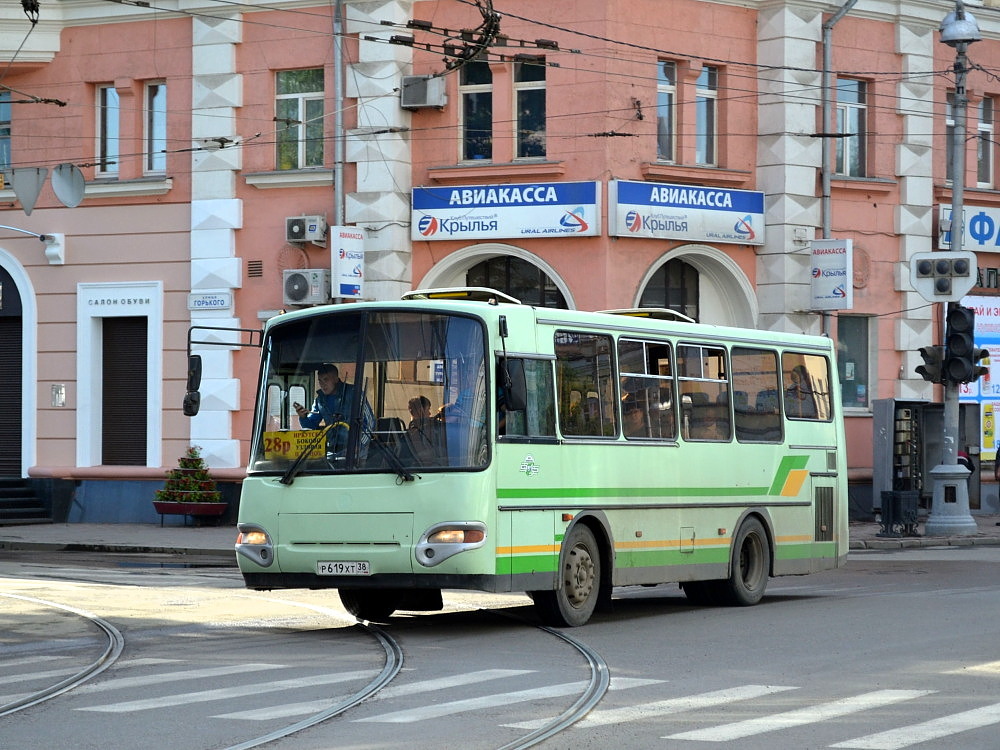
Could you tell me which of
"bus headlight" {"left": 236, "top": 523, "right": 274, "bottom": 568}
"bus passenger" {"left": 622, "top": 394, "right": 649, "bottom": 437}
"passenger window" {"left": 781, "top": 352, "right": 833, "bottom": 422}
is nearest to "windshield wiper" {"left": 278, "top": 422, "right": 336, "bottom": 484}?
"bus headlight" {"left": 236, "top": 523, "right": 274, "bottom": 568}

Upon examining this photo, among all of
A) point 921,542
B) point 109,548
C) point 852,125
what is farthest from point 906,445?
point 109,548

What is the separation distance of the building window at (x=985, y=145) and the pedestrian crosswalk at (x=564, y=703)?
22.3m

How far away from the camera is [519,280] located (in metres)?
28.7

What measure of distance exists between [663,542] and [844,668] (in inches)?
178

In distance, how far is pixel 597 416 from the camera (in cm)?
1527

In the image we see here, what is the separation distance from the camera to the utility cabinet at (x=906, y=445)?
94.4ft

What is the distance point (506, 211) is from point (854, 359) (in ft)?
23.3

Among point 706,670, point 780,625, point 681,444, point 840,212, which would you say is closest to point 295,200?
point 840,212

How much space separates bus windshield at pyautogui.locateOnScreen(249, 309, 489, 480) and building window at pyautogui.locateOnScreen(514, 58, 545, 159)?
13983 millimetres

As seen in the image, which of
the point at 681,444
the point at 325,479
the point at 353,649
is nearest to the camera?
the point at 353,649

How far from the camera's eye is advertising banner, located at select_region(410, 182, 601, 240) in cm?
2756

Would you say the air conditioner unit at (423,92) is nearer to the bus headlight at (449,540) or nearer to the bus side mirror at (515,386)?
the bus side mirror at (515,386)

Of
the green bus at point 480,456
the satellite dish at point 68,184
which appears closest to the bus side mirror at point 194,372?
the green bus at point 480,456

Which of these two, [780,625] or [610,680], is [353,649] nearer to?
[610,680]
